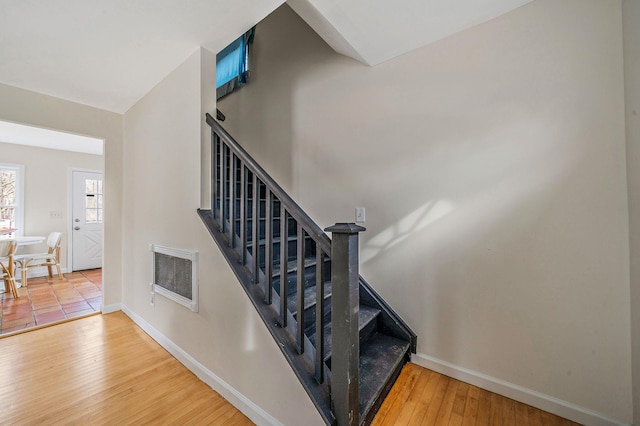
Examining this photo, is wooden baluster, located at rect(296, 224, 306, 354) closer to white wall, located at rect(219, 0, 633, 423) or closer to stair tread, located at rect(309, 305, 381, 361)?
stair tread, located at rect(309, 305, 381, 361)

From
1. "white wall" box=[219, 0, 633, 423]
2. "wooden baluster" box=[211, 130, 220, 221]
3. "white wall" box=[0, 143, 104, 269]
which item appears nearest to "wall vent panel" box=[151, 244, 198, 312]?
"wooden baluster" box=[211, 130, 220, 221]

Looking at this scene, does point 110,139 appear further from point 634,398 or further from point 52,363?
point 634,398

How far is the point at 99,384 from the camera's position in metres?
1.72

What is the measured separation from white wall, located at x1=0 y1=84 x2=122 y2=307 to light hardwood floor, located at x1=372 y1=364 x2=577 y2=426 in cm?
327

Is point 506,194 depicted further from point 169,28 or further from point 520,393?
point 169,28

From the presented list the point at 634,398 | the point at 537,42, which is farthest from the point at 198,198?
the point at 634,398

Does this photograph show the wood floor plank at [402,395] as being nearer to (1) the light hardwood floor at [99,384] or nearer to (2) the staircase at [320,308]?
(2) the staircase at [320,308]

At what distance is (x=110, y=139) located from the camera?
293 centimetres

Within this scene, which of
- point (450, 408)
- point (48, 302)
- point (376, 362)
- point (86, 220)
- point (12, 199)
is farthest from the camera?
point (86, 220)

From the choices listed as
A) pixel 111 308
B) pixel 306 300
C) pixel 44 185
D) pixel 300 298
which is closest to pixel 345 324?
pixel 300 298

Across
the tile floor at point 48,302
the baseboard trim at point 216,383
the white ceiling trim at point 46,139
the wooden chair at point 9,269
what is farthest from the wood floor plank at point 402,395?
the wooden chair at point 9,269

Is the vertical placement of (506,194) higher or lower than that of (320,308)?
higher

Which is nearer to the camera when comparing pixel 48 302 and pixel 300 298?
pixel 300 298

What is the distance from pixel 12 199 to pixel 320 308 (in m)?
6.17
